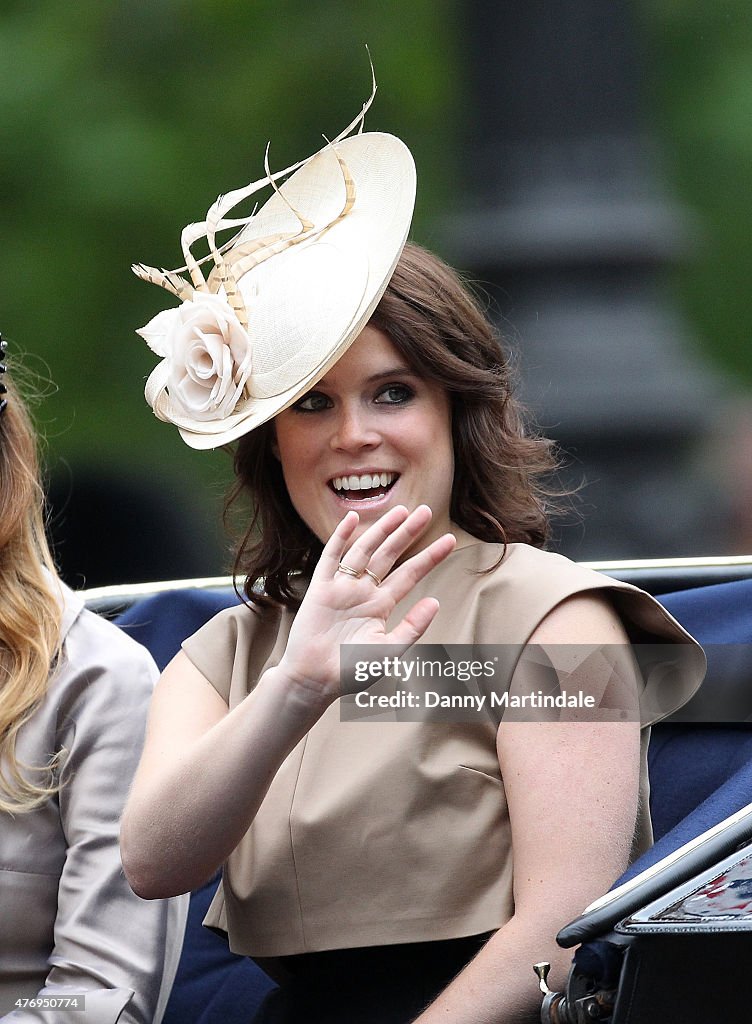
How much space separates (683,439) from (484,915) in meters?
2.65

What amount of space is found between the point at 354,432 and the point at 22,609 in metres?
0.60

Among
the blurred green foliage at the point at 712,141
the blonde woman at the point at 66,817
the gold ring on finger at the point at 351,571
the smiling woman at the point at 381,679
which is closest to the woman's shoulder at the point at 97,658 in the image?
the blonde woman at the point at 66,817

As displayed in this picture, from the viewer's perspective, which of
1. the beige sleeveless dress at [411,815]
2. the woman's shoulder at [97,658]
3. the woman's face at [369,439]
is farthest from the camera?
the woman's shoulder at [97,658]

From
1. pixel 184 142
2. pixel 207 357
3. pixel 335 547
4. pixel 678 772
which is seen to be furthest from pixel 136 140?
pixel 335 547

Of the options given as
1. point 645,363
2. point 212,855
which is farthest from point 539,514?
point 645,363

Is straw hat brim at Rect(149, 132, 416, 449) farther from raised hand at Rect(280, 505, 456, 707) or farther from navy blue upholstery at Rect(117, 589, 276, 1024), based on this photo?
navy blue upholstery at Rect(117, 589, 276, 1024)

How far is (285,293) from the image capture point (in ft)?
6.19

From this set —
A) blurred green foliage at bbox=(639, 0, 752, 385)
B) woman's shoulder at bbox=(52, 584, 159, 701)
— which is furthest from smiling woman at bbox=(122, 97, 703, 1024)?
blurred green foliage at bbox=(639, 0, 752, 385)

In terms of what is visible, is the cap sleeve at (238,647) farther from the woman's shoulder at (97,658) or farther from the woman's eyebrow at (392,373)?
the woman's eyebrow at (392,373)

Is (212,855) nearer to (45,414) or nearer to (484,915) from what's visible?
(484,915)

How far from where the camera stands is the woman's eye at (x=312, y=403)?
6.25 feet

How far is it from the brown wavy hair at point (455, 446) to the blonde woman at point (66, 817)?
0.27 meters

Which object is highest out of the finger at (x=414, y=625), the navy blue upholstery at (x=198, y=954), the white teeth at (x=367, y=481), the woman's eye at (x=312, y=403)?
the woman's eye at (x=312, y=403)

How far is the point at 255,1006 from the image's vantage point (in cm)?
229
